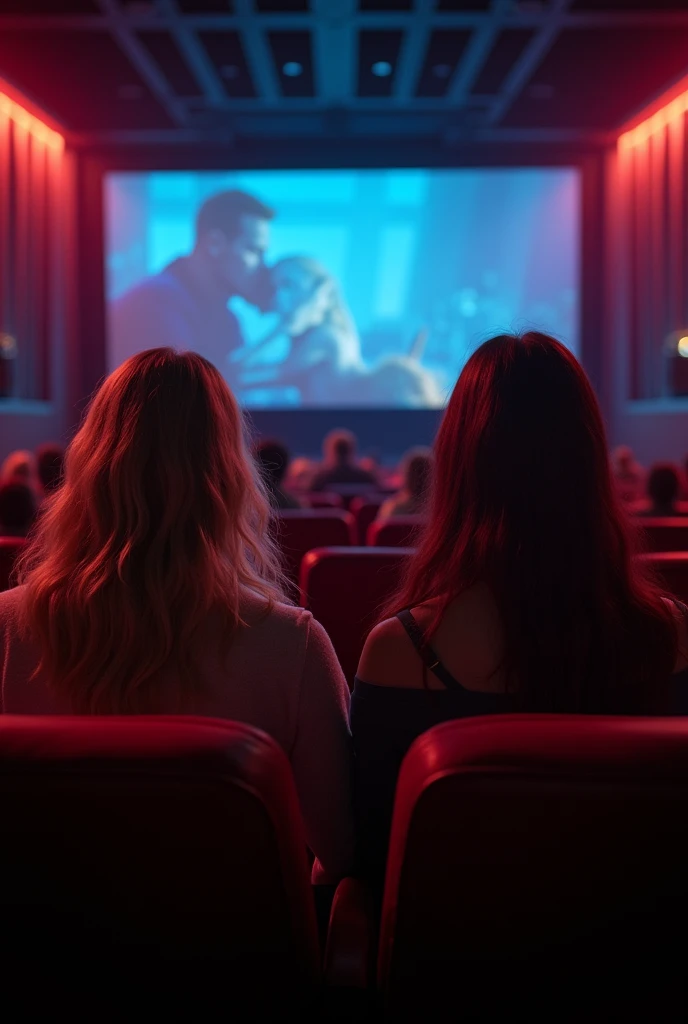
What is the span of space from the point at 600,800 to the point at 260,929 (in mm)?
307

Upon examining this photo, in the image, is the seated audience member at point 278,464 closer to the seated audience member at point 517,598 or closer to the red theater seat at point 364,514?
the red theater seat at point 364,514

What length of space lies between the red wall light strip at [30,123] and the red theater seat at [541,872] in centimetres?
1095

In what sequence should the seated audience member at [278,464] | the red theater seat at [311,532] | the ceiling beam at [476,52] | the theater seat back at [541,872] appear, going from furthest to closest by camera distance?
the ceiling beam at [476,52] < the seated audience member at [278,464] < the red theater seat at [311,532] < the theater seat back at [541,872]

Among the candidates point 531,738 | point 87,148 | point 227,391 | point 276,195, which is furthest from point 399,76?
point 531,738

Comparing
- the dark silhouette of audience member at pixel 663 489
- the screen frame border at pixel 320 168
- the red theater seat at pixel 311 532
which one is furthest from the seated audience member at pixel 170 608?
the screen frame border at pixel 320 168

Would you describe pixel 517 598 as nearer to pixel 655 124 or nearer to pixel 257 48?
pixel 257 48

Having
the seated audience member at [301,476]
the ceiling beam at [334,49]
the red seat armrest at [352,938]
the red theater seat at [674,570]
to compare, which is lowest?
the red seat armrest at [352,938]

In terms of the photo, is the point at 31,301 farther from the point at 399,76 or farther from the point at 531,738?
the point at 531,738

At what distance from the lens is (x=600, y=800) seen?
696 millimetres

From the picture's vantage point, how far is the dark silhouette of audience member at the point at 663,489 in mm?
3996

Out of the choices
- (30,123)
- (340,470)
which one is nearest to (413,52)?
(30,123)

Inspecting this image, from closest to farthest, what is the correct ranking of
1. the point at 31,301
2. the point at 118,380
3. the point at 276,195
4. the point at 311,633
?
the point at 311,633, the point at 118,380, the point at 31,301, the point at 276,195

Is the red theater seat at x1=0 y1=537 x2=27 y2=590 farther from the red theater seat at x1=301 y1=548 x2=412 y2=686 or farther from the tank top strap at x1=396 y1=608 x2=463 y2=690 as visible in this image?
the tank top strap at x1=396 y1=608 x2=463 y2=690

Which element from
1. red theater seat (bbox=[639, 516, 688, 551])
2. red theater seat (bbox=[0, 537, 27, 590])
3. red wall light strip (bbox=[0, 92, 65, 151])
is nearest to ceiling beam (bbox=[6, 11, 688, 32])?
red wall light strip (bbox=[0, 92, 65, 151])
